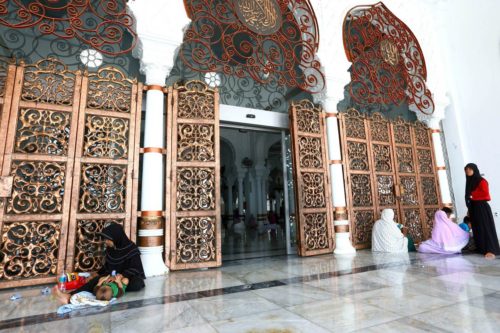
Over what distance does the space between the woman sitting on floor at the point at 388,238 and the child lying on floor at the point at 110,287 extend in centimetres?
344

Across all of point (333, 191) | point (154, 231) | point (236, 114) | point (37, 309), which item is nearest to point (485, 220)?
point (333, 191)

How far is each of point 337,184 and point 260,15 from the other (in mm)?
2699

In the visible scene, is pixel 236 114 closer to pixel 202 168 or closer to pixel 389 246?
pixel 202 168

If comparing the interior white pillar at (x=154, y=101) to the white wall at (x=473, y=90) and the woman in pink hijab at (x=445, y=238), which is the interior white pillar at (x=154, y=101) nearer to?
the woman in pink hijab at (x=445, y=238)

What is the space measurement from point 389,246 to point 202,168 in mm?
2837

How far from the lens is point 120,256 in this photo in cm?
252

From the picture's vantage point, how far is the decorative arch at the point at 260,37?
372cm

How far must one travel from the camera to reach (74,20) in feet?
10.1

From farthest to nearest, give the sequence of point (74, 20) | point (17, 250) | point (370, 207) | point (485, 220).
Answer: point (370, 207)
point (485, 220)
point (74, 20)
point (17, 250)

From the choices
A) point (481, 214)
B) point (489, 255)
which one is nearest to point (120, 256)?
point (489, 255)

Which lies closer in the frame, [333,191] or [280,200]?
[333,191]

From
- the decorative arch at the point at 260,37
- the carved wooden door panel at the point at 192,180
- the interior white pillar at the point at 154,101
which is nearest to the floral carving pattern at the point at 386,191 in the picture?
the decorative arch at the point at 260,37

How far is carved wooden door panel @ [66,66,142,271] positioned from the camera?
2.93m

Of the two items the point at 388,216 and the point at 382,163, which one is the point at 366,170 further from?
the point at 388,216
